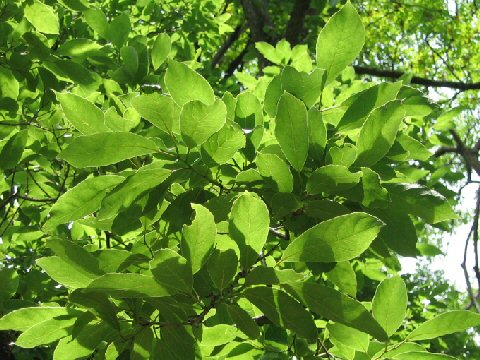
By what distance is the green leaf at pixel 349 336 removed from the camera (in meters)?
1.51

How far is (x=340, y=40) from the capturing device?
1.48 m

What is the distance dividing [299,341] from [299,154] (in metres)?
0.78

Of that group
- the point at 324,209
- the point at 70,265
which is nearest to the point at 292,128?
the point at 324,209

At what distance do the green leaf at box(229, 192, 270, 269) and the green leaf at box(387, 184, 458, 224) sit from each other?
0.39 metres

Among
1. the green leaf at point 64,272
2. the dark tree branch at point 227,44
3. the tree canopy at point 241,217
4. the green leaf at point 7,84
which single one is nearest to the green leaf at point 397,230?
the tree canopy at point 241,217

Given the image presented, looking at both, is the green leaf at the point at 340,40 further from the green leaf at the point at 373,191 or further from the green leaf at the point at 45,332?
the green leaf at the point at 45,332

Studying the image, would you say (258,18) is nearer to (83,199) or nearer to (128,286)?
(83,199)

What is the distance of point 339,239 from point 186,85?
0.48m

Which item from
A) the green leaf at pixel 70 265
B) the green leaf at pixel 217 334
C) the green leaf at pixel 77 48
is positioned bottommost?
the green leaf at pixel 217 334

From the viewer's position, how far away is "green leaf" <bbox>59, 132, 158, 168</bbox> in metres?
1.34

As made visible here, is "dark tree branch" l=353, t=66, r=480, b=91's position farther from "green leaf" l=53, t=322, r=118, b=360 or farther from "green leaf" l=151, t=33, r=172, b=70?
"green leaf" l=53, t=322, r=118, b=360

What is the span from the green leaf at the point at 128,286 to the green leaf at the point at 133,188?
256 millimetres

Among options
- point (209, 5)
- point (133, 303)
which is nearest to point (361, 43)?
point (133, 303)

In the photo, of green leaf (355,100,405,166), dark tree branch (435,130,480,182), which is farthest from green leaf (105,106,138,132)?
dark tree branch (435,130,480,182)
